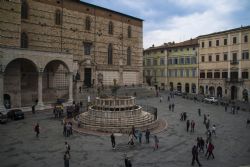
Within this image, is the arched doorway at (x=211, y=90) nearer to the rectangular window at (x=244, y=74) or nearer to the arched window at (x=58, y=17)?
the rectangular window at (x=244, y=74)

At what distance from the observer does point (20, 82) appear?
2794 cm

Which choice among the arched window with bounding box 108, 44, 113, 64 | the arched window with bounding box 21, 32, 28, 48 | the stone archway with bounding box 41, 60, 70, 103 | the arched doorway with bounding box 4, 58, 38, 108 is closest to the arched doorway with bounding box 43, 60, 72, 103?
the stone archway with bounding box 41, 60, 70, 103

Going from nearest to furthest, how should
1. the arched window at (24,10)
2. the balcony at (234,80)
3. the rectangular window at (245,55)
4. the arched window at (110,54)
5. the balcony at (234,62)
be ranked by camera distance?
the arched window at (24,10) < the rectangular window at (245,55) < the balcony at (234,80) < the balcony at (234,62) < the arched window at (110,54)

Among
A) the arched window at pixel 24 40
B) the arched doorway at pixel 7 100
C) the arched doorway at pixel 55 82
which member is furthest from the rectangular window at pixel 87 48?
the arched doorway at pixel 7 100

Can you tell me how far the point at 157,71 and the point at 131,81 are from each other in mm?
12939

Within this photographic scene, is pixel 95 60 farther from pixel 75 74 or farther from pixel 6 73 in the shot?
pixel 6 73

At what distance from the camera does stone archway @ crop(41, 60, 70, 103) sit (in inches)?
1250

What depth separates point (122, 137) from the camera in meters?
16.5

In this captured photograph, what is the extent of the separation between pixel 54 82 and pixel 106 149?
21681 mm

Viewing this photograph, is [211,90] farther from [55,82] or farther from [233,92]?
[55,82]

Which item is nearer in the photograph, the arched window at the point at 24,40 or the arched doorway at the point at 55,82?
the arched window at the point at 24,40

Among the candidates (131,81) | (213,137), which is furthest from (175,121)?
(131,81)

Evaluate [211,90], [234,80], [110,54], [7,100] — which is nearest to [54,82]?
[7,100]

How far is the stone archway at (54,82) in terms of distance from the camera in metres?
31.8
